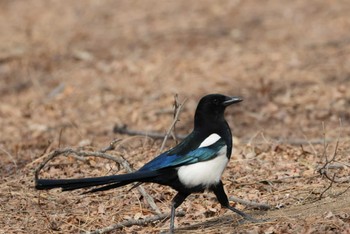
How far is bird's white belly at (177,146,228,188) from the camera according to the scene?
4.93 meters

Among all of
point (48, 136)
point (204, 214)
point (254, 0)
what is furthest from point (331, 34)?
point (204, 214)

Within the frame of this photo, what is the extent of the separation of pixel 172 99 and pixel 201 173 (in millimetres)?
4881

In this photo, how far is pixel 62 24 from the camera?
1356 centimetres

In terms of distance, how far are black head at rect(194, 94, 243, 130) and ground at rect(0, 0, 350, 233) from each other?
63cm

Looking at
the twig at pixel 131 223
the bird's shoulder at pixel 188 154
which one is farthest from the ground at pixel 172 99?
the bird's shoulder at pixel 188 154

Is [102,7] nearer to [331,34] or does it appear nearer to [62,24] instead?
[62,24]

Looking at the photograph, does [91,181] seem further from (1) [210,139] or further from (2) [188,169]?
(1) [210,139]

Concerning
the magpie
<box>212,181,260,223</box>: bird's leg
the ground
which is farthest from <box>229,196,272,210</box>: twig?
the magpie

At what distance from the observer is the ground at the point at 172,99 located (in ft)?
18.4

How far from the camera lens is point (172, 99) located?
32.1ft

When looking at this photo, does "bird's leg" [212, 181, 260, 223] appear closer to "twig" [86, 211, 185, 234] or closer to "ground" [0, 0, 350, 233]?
"ground" [0, 0, 350, 233]

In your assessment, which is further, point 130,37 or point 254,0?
point 254,0

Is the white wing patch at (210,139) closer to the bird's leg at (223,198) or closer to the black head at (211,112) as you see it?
the black head at (211,112)

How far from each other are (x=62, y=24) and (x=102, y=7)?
3.68 ft
